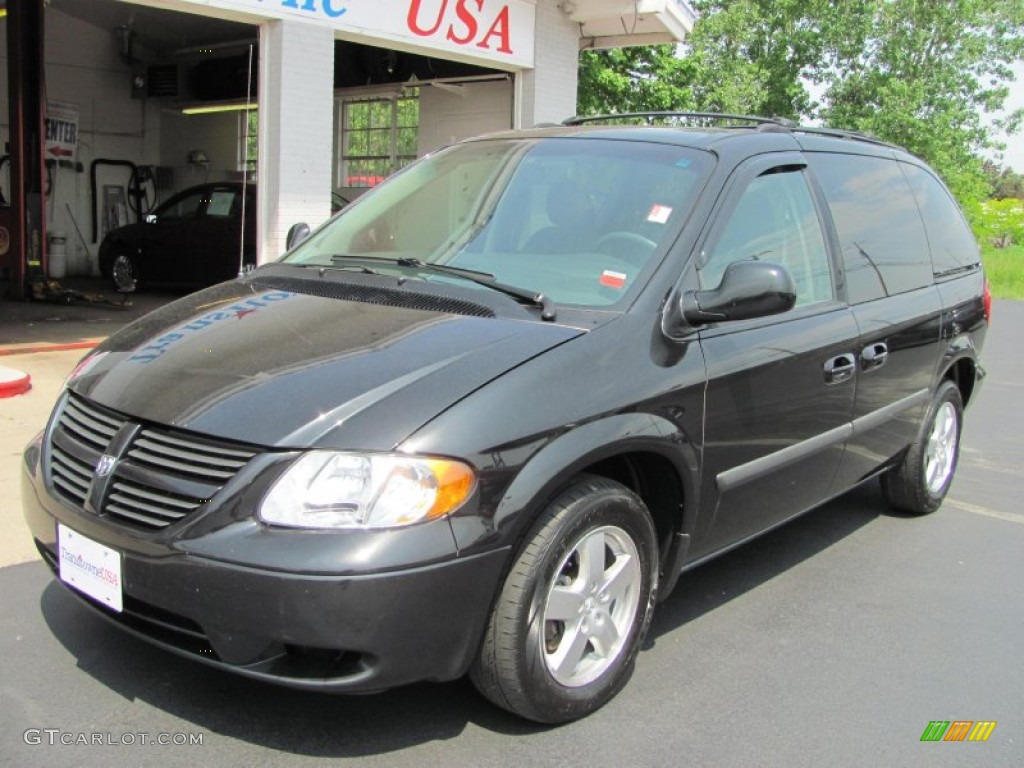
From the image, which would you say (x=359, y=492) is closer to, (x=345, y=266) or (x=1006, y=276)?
(x=345, y=266)

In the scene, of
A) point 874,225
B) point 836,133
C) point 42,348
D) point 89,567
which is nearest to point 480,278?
point 89,567

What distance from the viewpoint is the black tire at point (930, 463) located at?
204 inches

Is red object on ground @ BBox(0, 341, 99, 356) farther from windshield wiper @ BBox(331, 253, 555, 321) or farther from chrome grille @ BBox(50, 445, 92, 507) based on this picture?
chrome grille @ BBox(50, 445, 92, 507)

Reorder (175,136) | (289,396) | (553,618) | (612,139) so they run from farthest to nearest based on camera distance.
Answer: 1. (175,136)
2. (612,139)
3. (553,618)
4. (289,396)

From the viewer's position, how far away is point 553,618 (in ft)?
9.53

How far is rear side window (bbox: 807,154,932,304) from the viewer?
430 centimetres

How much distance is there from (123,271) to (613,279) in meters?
12.4

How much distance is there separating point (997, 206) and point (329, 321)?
136 ft

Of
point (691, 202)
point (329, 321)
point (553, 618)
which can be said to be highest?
point (691, 202)

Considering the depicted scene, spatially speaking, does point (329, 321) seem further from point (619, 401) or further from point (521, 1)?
point (521, 1)

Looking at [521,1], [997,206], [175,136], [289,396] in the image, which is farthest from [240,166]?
[997,206]

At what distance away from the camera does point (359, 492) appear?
8.30 ft

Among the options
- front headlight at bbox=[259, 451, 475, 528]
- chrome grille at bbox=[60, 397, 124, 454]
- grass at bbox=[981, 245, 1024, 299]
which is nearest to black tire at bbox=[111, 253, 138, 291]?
chrome grille at bbox=[60, 397, 124, 454]

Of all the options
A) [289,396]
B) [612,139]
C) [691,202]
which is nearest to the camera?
[289,396]
